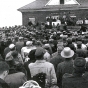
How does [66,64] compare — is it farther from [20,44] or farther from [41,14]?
[41,14]

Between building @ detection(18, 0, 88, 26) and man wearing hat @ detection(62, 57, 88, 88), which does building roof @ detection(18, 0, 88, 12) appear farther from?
man wearing hat @ detection(62, 57, 88, 88)

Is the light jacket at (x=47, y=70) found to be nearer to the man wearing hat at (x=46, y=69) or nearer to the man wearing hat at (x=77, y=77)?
the man wearing hat at (x=46, y=69)

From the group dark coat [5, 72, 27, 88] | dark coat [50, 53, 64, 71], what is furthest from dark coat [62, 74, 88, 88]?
dark coat [50, 53, 64, 71]

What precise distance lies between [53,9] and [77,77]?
123 ft

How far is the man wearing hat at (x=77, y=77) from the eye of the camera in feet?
19.9

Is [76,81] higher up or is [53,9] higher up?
[76,81]

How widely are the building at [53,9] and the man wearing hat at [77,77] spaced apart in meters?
35.4

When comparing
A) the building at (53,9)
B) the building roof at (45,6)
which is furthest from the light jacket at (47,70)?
the building roof at (45,6)

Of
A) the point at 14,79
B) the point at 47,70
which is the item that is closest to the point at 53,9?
the point at 47,70

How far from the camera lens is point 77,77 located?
6.17 metres

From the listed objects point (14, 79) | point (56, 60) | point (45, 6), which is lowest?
point (45, 6)

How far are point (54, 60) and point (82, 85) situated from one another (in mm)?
2960

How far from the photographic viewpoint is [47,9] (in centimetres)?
4400

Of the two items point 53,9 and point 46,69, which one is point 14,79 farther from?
point 53,9
